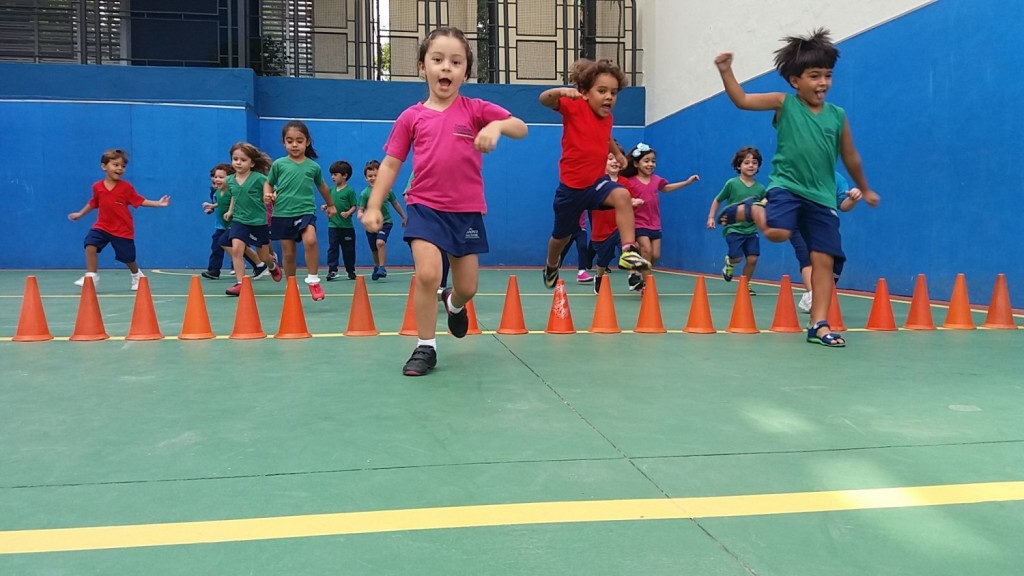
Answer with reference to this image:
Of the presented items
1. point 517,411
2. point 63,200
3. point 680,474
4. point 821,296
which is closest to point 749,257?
point 821,296

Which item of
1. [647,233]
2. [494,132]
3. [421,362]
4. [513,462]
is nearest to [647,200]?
[647,233]

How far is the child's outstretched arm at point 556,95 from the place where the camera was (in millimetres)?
5664

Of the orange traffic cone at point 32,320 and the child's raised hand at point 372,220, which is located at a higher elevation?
the child's raised hand at point 372,220

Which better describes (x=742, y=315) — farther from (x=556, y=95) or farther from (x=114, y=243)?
(x=114, y=243)

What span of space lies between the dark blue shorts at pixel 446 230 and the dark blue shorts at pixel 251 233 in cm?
523

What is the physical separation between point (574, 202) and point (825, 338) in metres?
2.19

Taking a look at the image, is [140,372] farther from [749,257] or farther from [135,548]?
[749,257]

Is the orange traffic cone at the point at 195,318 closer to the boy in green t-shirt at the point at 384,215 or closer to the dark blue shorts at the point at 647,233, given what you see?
the dark blue shorts at the point at 647,233

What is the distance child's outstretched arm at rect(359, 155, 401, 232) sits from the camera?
13.3 ft

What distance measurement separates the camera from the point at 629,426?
3029 millimetres

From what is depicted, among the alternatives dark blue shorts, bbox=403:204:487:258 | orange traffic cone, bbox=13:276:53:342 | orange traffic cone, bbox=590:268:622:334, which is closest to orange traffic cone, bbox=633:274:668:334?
orange traffic cone, bbox=590:268:622:334

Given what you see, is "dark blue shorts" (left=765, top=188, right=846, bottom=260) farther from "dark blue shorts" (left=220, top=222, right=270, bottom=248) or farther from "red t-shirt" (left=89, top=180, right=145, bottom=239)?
"red t-shirt" (left=89, top=180, right=145, bottom=239)

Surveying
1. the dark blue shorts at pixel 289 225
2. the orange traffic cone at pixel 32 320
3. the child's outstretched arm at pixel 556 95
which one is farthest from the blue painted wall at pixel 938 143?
the orange traffic cone at pixel 32 320

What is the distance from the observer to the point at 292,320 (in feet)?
18.4
